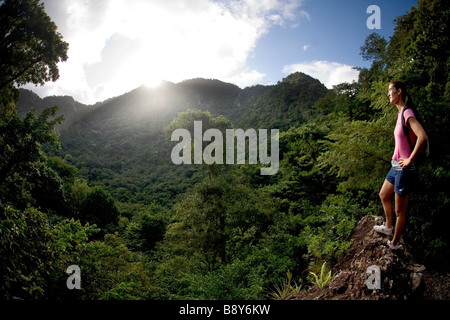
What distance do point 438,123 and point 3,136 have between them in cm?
1245

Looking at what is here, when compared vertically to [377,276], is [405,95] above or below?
above

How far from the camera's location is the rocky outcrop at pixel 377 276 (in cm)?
304

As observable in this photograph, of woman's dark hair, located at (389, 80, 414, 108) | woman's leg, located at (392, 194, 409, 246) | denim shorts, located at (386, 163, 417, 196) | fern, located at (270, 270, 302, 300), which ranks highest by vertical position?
woman's dark hair, located at (389, 80, 414, 108)

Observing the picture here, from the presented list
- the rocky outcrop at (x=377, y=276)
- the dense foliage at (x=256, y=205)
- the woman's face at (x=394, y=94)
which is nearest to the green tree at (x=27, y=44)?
the dense foliage at (x=256, y=205)

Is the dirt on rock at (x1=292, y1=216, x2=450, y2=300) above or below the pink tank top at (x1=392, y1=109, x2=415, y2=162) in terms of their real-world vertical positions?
below

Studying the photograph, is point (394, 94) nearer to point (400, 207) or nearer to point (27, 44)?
point (400, 207)

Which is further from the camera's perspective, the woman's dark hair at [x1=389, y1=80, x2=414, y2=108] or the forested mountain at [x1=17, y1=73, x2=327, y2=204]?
the forested mountain at [x1=17, y1=73, x2=327, y2=204]

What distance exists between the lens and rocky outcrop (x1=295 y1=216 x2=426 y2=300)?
9.98 feet

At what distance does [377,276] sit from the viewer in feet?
10.4

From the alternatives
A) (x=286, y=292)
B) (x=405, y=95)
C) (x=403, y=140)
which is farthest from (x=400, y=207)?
(x=286, y=292)

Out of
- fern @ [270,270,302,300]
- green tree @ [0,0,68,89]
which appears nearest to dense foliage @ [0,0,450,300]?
green tree @ [0,0,68,89]

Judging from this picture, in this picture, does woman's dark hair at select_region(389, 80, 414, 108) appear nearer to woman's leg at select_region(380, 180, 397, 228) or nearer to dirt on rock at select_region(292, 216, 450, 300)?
woman's leg at select_region(380, 180, 397, 228)

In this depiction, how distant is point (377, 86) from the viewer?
4.36 m
